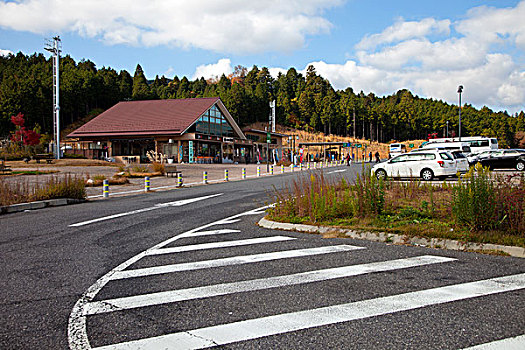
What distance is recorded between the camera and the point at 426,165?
1966cm

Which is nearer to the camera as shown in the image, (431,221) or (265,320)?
(265,320)

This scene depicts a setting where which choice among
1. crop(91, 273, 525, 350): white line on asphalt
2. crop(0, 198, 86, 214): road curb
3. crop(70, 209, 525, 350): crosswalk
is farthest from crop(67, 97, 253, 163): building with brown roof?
crop(91, 273, 525, 350): white line on asphalt

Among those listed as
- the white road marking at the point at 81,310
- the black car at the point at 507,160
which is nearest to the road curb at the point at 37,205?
the white road marking at the point at 81,310

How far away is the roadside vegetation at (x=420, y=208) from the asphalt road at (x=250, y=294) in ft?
2.79

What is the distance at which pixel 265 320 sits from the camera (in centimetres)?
378

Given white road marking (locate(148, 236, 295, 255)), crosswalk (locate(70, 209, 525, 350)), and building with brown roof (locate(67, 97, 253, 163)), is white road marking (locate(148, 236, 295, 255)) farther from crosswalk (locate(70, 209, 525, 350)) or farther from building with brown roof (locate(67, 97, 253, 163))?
building with brown roof (locate(67, 97, 253, 163))

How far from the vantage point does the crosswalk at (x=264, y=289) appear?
11.5 feet

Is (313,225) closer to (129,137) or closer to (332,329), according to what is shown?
(332,329)

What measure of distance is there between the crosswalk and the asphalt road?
0.02 metres

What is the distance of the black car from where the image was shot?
964 inches

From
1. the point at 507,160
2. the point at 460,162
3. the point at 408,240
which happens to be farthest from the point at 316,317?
the point at 507,160

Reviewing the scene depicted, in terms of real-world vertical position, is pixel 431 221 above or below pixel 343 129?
below

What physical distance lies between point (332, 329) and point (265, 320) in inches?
25.8

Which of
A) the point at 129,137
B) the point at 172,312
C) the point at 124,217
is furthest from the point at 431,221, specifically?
the point at 129,137
